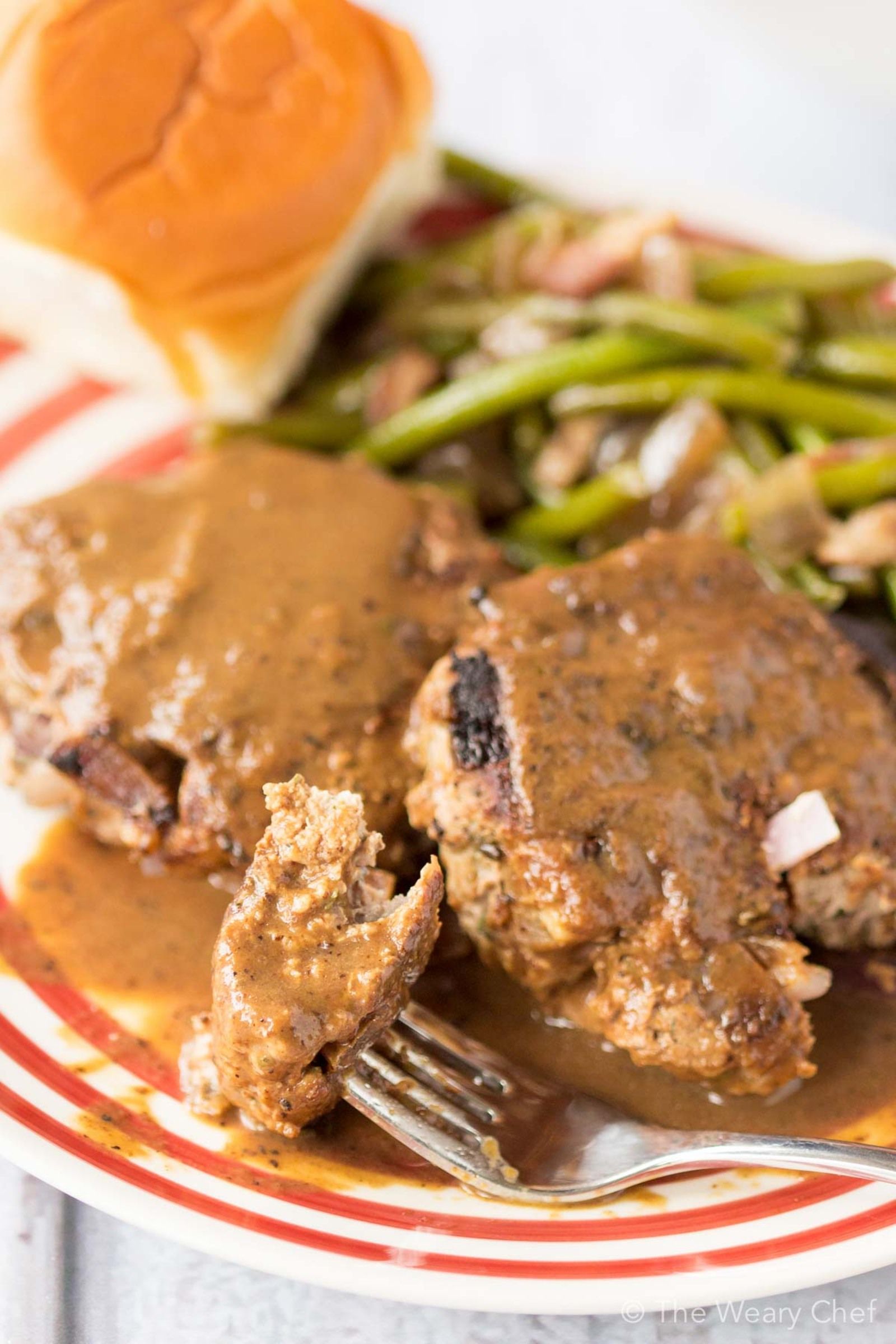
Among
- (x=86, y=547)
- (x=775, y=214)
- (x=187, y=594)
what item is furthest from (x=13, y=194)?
(x=775, y=214)

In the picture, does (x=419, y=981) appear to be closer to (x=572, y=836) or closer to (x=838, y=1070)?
(x=572, y=836)

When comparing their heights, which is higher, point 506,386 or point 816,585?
point 506,386

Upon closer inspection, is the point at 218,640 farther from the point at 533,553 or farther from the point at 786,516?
the point at 786,516

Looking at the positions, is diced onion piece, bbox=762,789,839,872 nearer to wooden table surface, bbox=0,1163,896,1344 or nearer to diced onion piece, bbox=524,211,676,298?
wooden table surface, bbox=0,1163,896,1344

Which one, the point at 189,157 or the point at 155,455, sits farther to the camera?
the point at 155,455

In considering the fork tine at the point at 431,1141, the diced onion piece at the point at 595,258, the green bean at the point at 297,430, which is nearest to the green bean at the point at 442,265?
the diced onion piece at the point at 595,258

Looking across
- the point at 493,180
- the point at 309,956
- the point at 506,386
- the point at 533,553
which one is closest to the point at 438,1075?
the point at 309,956

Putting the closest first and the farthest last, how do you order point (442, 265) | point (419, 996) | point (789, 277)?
point (419, 996) → point (789, 277) → point (442, 265)

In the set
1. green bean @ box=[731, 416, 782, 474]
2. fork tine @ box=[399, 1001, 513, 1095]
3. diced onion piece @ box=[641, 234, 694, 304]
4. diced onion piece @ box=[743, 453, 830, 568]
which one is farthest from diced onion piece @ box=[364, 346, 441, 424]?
fork tine @ box=[399, 1001, 513, 1095]
